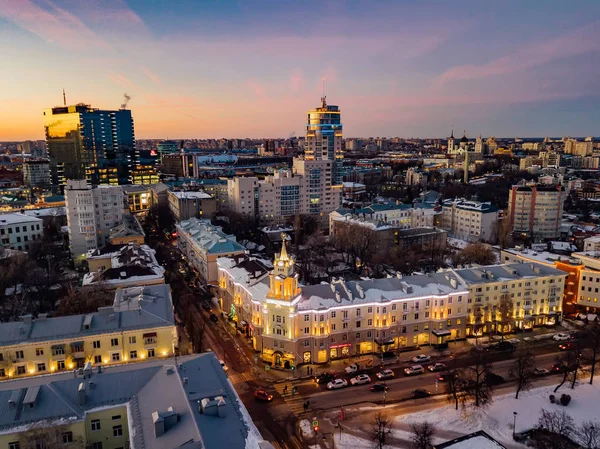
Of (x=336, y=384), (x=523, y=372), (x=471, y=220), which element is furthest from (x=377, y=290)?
(x=471, y=220)

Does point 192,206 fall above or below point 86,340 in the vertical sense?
above

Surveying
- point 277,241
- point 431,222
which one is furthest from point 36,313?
point 431,222

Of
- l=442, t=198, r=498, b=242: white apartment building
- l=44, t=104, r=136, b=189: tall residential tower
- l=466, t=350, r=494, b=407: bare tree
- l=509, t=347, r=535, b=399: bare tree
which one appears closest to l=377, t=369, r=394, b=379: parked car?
l=466, t=350, r=494, b=407: bare tree

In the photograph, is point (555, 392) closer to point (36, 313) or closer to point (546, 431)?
point (546, 431)

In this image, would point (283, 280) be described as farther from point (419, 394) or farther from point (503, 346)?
point (503, 346)

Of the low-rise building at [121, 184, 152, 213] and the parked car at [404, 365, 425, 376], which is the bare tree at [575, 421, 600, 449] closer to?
the parked car at [404, 365, 425, 376]
